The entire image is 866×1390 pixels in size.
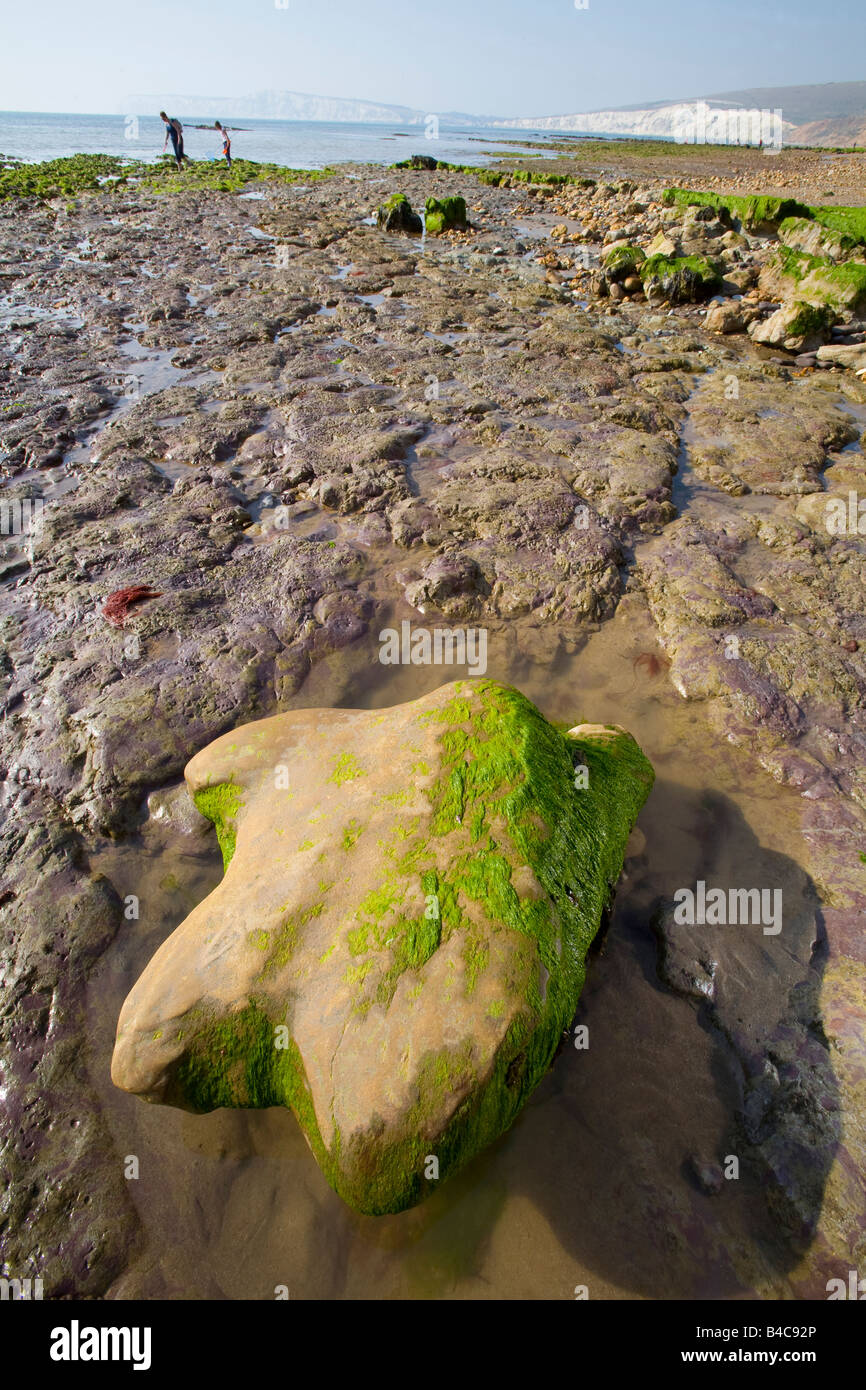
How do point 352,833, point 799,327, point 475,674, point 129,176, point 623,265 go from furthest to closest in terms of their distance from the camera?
point 129,176 < point 623,265 < point 799,327 < point 475,674 < point 352,833

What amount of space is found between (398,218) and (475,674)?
68.0ft

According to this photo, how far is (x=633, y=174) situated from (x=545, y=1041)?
1723 inches

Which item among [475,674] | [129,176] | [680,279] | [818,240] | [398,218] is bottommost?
[475,674]

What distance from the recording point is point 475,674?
5.03 metres

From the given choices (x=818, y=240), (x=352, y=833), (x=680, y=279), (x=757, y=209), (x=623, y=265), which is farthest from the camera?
(x=757, y=209)

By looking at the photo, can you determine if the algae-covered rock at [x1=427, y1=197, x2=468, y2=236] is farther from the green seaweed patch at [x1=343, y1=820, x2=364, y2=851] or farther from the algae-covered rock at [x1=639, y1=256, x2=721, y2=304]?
the green seaweed patch at [x1=343, y1=820, x2=364, y2=851]

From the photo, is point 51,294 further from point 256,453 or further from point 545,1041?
point 545,1041

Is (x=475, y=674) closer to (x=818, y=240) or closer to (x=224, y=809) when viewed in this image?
(x=224, y=809)

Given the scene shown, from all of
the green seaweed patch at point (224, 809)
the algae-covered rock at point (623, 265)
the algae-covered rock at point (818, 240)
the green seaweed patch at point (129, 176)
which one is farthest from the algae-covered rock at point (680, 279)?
the green seaweed patch at point (129, 176)

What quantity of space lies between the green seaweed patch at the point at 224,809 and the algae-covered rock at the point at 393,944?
19mm

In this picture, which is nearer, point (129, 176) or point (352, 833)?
point (352, 833)

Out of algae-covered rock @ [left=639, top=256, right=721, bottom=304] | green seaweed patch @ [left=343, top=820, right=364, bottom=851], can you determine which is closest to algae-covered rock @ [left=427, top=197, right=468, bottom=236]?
algae-covered rock @ [left=639, top=256, right=721, bottom=304]

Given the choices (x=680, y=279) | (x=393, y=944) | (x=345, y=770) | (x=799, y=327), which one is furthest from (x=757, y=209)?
(x=393, y=944)

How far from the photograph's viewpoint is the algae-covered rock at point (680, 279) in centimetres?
1277
